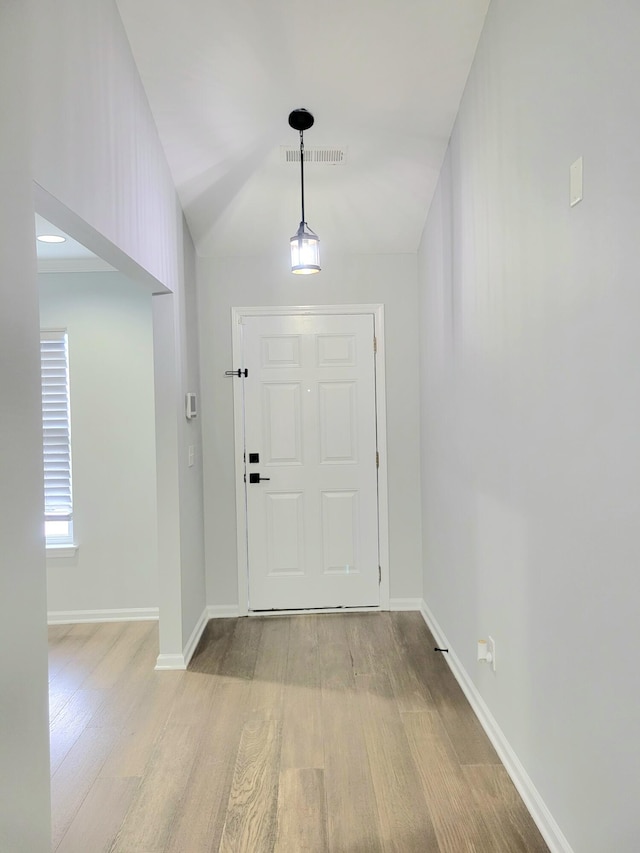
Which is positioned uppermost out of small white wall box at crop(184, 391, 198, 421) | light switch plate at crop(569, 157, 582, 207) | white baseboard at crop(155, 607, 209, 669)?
light switch plate at crop(569, 157, 582, 207)

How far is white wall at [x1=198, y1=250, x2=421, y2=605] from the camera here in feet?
12.6

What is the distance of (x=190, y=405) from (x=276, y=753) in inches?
74.7

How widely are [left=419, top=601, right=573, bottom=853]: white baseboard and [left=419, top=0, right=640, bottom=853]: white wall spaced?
1.7 inches

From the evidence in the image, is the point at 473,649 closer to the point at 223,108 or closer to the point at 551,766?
the point at 551,766

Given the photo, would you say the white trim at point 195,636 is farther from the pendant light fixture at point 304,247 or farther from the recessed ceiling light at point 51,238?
the recessed ceiling light at point 51,238

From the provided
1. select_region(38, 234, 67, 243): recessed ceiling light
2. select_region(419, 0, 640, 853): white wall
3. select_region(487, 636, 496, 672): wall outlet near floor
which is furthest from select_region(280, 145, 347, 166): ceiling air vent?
select_region(487, 636, 496, 672): wall outlet near floor

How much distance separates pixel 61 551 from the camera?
385 centimetres

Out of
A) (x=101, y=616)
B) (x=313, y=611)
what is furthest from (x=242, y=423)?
(x=101, y=616)

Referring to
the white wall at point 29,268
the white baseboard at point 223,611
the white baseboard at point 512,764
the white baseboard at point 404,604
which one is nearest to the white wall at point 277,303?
the white baseboard at point 223,611

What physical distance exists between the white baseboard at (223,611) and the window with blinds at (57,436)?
41.1 inches

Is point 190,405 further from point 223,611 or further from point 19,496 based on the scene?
point 19,496

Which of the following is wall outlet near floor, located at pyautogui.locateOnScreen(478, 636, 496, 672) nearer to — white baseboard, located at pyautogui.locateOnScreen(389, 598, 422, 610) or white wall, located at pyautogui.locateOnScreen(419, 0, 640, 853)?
white wall, located at pyautogui.locateOnScreen(419, 0, 640, 853)

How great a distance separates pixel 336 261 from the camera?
3838 mm

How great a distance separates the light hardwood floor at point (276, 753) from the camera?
1.89m
